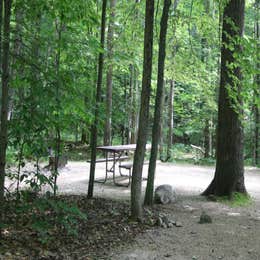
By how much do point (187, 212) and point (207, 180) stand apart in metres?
3.87

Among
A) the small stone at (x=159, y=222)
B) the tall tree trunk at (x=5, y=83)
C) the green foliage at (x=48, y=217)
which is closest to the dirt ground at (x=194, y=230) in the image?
the small stone at (x=159, y=222)

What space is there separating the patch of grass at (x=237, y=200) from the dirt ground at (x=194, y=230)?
16 centimetres

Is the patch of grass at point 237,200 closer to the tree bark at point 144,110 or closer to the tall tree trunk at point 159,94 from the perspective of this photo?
the tall tree trunk at point 159,94

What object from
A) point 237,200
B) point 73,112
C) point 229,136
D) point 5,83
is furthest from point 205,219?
point 5,83

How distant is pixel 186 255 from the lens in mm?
4312

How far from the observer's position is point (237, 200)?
7.31 m

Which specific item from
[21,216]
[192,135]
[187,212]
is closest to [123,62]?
[187,212]

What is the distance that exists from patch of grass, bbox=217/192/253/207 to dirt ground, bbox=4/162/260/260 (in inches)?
5.8

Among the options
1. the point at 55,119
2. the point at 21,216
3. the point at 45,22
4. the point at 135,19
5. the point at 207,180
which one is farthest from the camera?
the point at 207,180

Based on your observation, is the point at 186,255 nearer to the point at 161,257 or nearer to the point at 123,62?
the point at 161,257

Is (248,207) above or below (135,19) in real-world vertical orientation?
below

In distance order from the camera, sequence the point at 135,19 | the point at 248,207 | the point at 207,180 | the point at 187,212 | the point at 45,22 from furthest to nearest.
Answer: the point at 207,180, the point at 135,19, the point at 248,207, the point at 187,212, the point at 45,22

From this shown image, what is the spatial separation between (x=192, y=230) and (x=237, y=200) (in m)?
2.39

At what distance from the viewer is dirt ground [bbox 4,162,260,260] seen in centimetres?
436
